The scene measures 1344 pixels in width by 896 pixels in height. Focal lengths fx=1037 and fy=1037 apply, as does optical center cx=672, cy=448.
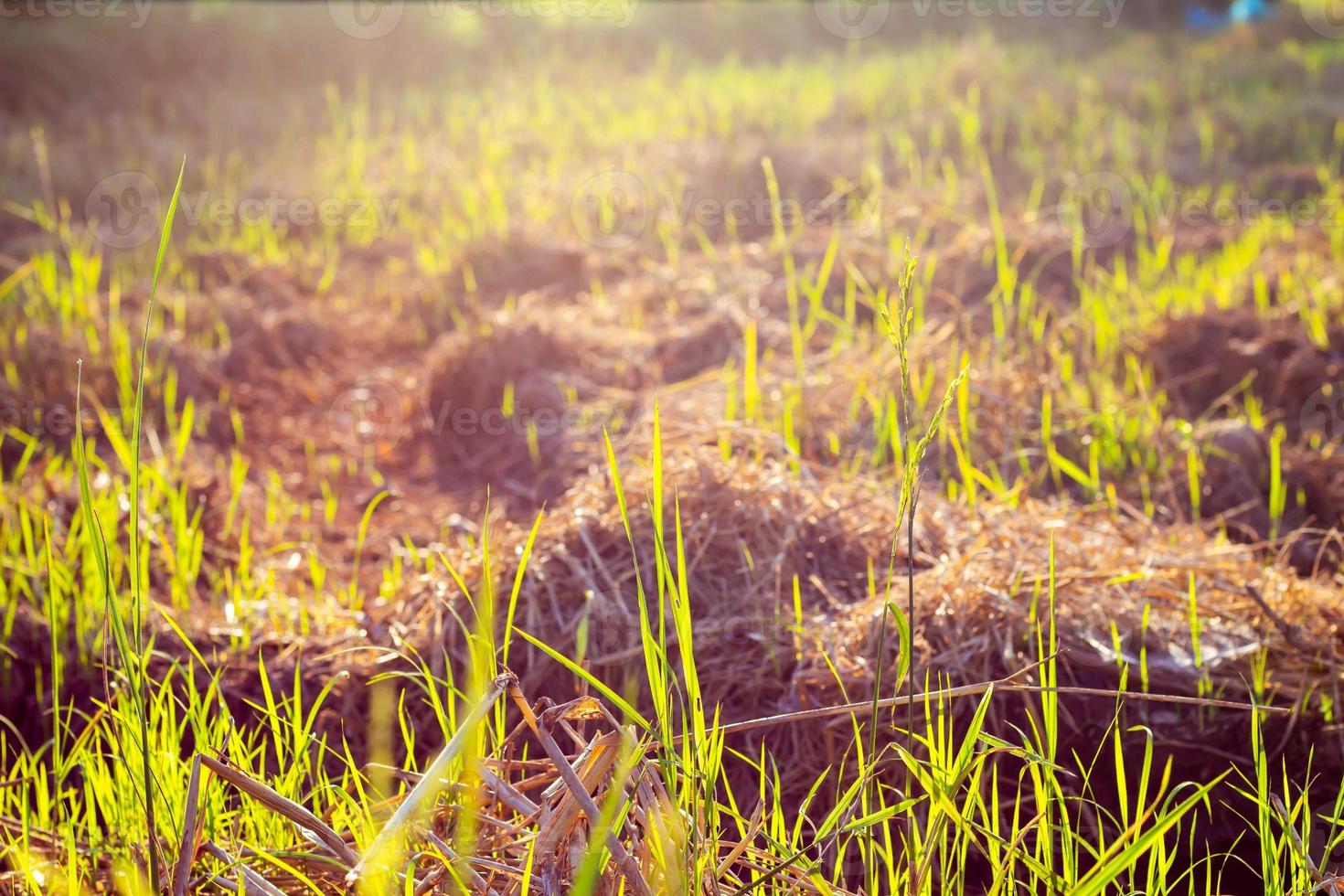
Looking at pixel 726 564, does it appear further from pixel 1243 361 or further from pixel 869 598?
pixel 1243 361

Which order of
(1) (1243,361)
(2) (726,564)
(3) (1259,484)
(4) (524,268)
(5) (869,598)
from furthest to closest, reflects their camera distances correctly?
1. (4) (524,268)
2. (1) (1243,361)
3. (3) (1259,484)
4. (2) (726,564)
5. (5) (869,598)

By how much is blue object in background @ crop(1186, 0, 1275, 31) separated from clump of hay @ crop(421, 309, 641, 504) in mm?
11030

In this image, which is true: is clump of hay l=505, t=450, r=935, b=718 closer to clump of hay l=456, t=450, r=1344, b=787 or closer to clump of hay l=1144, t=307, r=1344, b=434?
clump of hay l=456, t=450, r=1344, b=787

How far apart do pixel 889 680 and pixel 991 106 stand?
547 centimetres

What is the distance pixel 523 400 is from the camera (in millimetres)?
3016

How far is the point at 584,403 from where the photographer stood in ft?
9.62

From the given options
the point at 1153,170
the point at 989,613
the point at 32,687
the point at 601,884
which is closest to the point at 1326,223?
the point at 1153,170

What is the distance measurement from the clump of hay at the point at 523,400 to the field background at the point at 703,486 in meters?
0.02

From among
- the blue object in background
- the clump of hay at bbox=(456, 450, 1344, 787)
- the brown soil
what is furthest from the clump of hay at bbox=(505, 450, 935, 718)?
the blue object in background

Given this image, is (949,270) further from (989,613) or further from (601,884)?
(601,884)

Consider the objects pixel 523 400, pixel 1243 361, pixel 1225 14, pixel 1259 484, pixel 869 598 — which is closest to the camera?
pixel 869 598

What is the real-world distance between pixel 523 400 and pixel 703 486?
1233 millimetres

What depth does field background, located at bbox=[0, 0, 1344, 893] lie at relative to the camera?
3.57 feet

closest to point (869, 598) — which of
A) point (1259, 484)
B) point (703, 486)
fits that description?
point (703, 486)
